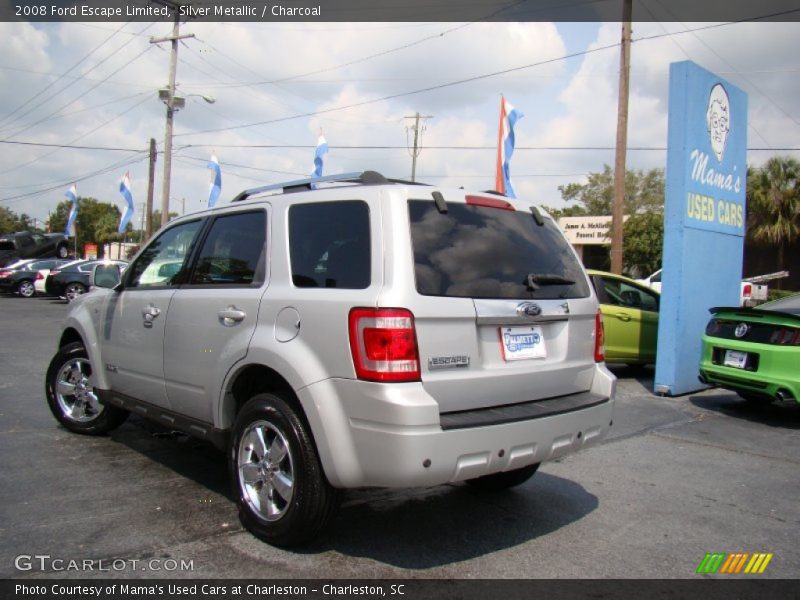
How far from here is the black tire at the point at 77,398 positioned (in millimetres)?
5539

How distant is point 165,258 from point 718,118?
7857 millimetres

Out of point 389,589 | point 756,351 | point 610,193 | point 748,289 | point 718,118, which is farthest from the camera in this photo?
point 610,193

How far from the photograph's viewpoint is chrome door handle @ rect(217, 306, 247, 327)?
374 cm

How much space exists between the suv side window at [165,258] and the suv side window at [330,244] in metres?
1.20

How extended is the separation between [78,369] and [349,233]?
3460 mm

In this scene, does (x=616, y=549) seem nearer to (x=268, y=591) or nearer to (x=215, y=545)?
(x=268, y=591)

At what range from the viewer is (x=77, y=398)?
5.69 metres

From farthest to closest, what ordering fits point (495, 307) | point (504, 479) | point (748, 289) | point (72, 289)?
point (72, 289) → point (748, 289) → point (504, 479) → point (495, 307)

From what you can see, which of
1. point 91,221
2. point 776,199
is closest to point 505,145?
point 776,199

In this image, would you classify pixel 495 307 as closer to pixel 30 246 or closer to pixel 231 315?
pixel 231 315

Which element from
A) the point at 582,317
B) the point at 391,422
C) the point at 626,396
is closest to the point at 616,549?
the point at 582,317

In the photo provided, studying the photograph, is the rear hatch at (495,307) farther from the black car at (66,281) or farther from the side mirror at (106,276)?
the black car at (66,281)

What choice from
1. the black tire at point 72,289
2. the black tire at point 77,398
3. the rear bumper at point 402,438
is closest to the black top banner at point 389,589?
the rear bumper at point 402,438

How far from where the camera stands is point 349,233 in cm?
341
